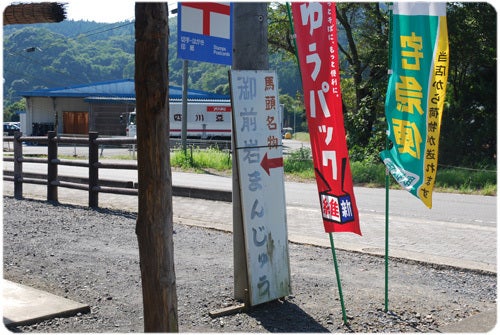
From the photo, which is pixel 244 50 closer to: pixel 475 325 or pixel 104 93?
pixel 475 325

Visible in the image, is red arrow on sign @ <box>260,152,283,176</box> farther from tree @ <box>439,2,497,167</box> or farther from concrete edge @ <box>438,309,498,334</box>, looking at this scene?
tree @ <box>439,2,497,167</box>

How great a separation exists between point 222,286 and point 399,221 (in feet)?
19.1

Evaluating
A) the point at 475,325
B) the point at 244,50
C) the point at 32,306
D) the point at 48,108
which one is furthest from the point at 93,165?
the point at 48,108

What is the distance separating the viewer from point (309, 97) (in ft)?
17.2

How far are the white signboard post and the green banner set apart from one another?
109 cm

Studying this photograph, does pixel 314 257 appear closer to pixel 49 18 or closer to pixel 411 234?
pixel 411 234

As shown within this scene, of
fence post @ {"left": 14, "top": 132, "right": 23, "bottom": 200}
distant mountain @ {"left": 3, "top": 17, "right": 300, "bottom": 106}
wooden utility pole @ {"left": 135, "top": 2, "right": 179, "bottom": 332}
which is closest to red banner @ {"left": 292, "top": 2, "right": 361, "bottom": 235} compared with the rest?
wooden utility pole @ {"left": 135, "top": 2, "right": 179, "bottom": 332}

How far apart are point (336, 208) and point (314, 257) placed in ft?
8.79

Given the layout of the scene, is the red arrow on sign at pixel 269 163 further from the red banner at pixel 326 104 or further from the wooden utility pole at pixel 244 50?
the red banner at pixel 326 104

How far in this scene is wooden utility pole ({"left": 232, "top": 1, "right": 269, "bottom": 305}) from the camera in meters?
5.81

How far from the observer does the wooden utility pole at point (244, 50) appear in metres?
5.81

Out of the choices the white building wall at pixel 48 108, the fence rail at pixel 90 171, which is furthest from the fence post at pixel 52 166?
the white building wall at pixel 48 108

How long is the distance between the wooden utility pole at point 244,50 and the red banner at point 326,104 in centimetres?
60

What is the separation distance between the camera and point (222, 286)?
20.7ft
